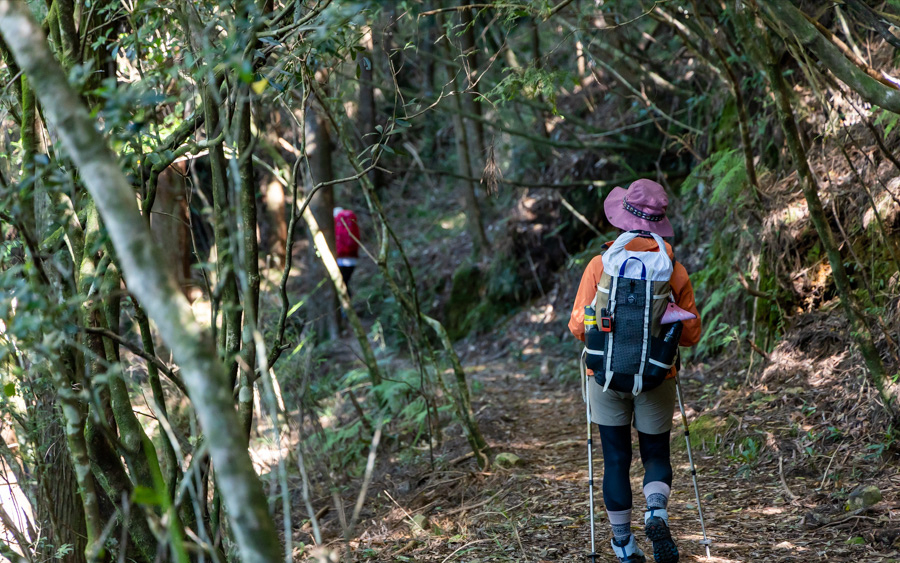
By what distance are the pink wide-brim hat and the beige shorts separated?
87 cm

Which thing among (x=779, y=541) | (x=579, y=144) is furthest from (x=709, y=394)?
(x=579, y=144)

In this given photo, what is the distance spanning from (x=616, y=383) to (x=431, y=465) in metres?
3.05

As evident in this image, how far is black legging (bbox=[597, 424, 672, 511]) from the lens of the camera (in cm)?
378

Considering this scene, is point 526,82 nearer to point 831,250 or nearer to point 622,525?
point 831,250

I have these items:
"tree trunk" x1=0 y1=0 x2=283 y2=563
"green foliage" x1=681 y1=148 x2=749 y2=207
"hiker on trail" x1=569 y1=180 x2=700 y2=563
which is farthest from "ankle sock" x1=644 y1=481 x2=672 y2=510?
"green foliage" x1=681 y1=148 x2=749 y2=207

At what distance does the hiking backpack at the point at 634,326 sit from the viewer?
3.64m

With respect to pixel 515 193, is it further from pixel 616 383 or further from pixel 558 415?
pixel 616 383

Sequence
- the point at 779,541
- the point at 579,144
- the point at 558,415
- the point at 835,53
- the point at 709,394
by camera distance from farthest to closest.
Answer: the point at 579,144 < the point at 558,415 < the point at 709,394 < the point at 779,541 < the point at 835,53

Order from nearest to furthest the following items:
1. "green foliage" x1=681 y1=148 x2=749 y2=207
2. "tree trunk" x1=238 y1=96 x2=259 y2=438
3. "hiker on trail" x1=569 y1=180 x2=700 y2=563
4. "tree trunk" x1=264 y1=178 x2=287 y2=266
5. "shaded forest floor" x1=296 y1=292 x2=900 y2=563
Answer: "tree trunk" x1=238 y1=96 x2=259 y2=438 → "hiker on trail" x1=569 y1=180 x2=700 y2=563 → "shaded forest floor" x1=296 y1=292 x2=900 y2=563 → "green foliage" x1=681 y1=148 x2=749 y2=207 → "tree trunk" x1=264 y1=178 x2=287 y2=266

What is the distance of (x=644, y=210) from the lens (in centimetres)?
383

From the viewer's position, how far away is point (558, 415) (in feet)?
25.1

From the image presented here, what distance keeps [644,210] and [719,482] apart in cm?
252

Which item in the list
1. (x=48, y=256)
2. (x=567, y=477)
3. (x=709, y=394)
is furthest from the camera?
(x=709, y=394)

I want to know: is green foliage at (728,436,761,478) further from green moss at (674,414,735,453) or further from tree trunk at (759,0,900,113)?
tree trunk at (759,0,900,113)
